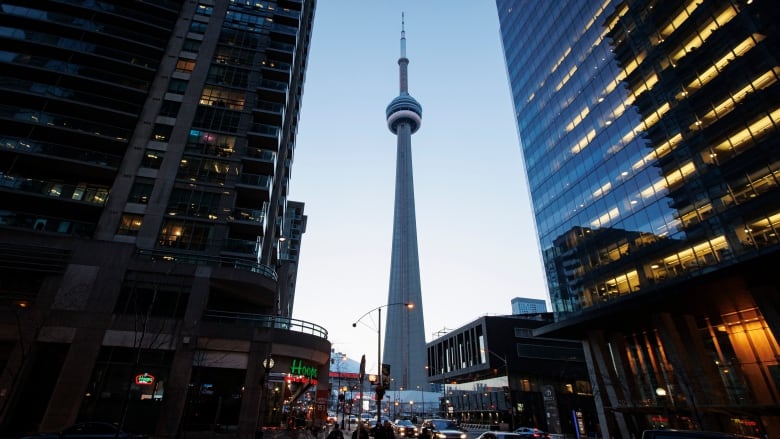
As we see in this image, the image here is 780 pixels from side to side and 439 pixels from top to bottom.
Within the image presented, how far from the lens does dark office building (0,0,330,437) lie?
2992 centimetres

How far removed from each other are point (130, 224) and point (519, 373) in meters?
68.8

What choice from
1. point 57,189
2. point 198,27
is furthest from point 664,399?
point 198,27

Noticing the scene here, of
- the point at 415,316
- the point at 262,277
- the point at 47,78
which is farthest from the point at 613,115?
the point at 415,316

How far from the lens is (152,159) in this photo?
40.8m

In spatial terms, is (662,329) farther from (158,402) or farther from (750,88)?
(158,402)

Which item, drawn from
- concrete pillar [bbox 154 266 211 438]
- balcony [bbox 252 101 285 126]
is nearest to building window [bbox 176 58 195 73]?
balcony [bbox 252 101 285 126]

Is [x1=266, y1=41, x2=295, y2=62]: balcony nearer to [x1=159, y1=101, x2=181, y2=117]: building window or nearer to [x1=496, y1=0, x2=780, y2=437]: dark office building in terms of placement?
[x1=159, y1=101, x2=181, y2=117]: building window

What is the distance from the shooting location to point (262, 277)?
36125mm

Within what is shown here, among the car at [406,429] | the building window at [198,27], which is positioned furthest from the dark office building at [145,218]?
the car at [406,429]

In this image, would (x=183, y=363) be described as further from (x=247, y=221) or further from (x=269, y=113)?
(x=269, y=113)

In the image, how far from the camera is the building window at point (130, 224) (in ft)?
121

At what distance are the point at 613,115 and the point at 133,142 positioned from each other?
161 feet

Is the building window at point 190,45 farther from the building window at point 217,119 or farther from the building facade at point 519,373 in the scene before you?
the building facade at point 519,373

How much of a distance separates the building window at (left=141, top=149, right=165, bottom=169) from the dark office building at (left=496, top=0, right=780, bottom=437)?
45139 mm
